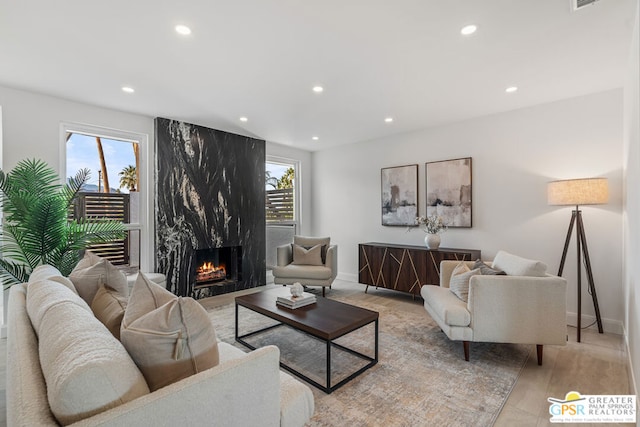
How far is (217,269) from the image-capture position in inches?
189

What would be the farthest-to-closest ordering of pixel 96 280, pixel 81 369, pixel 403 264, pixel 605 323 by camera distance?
pixel 403 264
pixel 605 323
pixel 96 280
pixel 81 369

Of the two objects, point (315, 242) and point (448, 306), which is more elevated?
point (315, 242)

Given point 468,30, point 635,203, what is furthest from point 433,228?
point 468,30

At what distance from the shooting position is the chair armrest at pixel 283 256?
4746 millimetres

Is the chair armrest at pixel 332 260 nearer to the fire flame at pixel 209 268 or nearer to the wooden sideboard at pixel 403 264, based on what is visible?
the wooden sideboard at pixel 403 264

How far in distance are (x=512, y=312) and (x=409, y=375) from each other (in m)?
0.97

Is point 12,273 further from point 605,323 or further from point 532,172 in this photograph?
point 605,323

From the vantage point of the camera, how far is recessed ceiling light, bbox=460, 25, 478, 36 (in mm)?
2098

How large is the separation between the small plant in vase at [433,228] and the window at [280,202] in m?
2.50

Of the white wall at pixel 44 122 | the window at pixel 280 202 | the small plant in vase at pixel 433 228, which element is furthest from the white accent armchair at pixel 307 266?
the white wall at pixel 44 122

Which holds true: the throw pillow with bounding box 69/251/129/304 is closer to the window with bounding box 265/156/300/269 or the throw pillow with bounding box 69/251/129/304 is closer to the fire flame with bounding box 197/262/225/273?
the fire flame with bounding box 197/262/225/273

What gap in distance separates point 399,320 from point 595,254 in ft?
7.32

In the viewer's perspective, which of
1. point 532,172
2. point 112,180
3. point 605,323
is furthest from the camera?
point 112,180

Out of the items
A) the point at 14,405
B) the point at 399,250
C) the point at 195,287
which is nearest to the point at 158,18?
the point at 14,405
